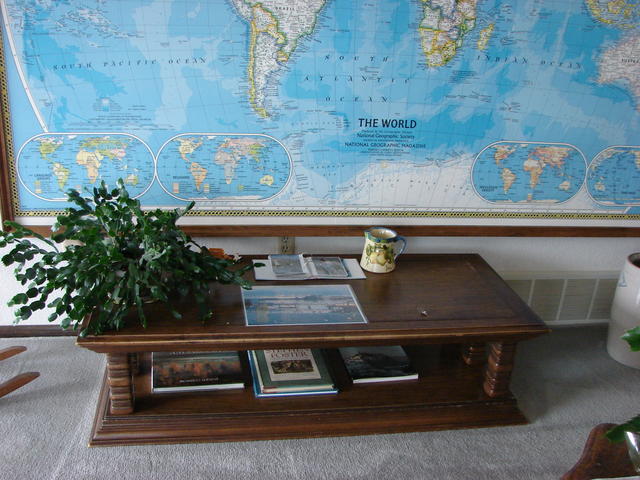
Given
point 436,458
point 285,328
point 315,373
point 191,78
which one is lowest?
point 436,458

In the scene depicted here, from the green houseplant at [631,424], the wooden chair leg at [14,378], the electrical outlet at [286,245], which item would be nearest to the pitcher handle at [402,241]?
the electrical outlet at [286,245]

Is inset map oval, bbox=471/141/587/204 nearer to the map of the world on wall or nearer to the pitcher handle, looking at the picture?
the map of the world on wall

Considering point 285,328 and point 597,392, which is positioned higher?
point 285,328

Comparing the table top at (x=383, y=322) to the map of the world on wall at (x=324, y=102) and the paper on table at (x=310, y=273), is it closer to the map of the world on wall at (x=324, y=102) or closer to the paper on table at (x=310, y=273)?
the paper on table at (x=310, y=273)

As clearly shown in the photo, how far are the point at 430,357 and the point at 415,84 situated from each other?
92cm

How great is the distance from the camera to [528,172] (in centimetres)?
197

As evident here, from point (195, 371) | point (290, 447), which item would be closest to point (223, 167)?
point (195, 371)

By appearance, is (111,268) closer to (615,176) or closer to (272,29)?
(272,29)

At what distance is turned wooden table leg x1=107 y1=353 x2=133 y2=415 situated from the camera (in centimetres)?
152

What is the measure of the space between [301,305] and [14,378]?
0.94 meters

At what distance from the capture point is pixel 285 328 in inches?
61.0

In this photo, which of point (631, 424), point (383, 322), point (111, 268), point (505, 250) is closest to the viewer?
point (631, 424)

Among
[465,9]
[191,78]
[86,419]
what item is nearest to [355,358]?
[86,419]

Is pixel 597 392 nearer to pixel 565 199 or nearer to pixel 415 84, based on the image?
pixel 565 199
